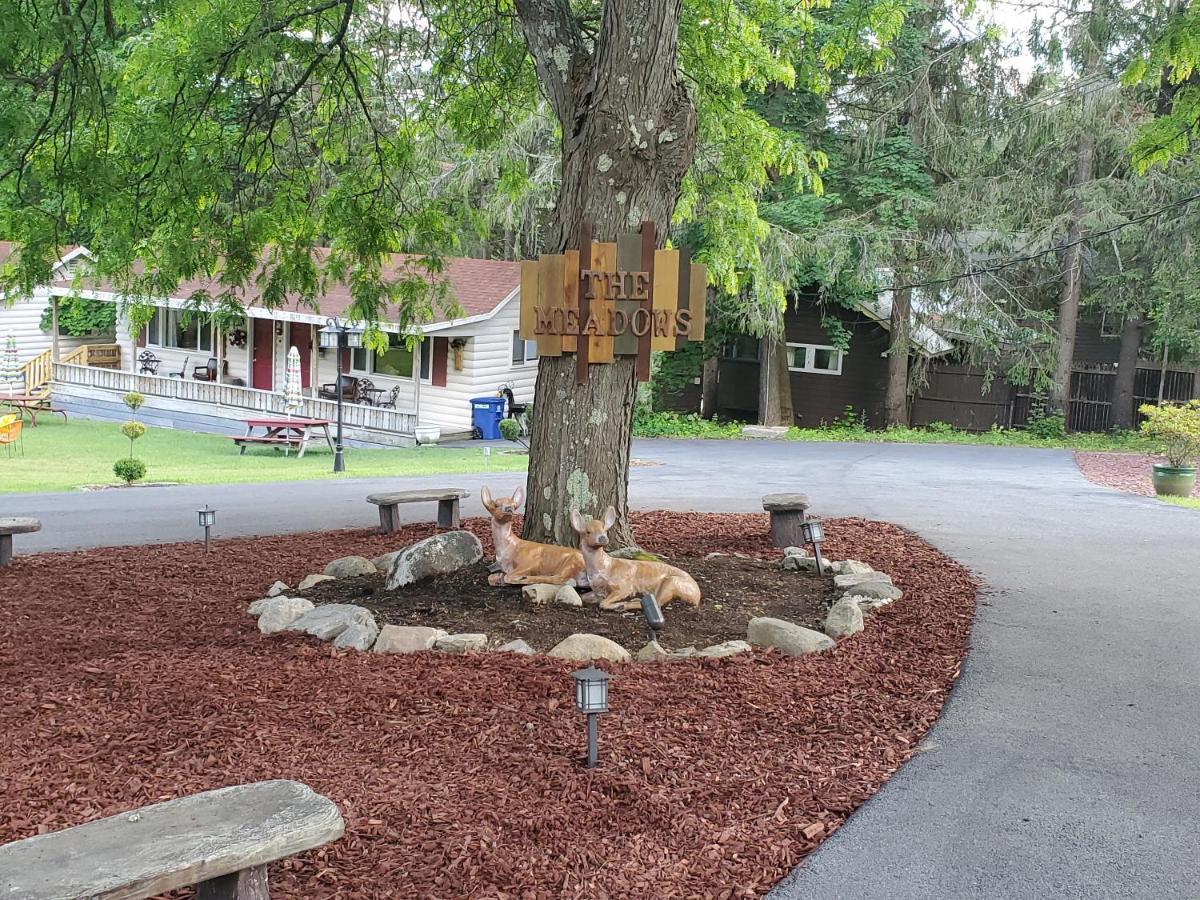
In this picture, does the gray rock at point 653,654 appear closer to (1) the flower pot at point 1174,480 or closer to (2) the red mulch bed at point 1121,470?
(2) the red mulch bed at point 1121,470

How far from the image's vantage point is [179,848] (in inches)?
130

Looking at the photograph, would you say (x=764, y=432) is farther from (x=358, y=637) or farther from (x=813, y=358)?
(x=358, y=637)

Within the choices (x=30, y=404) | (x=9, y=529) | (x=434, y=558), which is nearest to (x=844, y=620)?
(x=434, y=558)

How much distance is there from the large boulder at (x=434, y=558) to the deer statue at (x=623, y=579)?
121 centimetres

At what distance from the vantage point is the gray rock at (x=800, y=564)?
889cm

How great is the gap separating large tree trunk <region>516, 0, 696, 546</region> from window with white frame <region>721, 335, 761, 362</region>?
2407 cm

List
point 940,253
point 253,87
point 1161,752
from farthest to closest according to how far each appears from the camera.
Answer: point 940,253
point 253,87
point 1161,752

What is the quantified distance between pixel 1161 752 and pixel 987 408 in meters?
25.4

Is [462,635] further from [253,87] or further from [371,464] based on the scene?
[371,464]

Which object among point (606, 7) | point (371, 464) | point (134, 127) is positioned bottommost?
point (371, 464)

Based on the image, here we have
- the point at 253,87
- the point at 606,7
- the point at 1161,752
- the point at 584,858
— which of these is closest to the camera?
the point at 584,858

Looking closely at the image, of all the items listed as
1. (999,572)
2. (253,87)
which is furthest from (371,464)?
(999,572)

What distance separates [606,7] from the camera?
7.67 metres

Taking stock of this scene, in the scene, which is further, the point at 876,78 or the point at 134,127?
the point at 876,78
